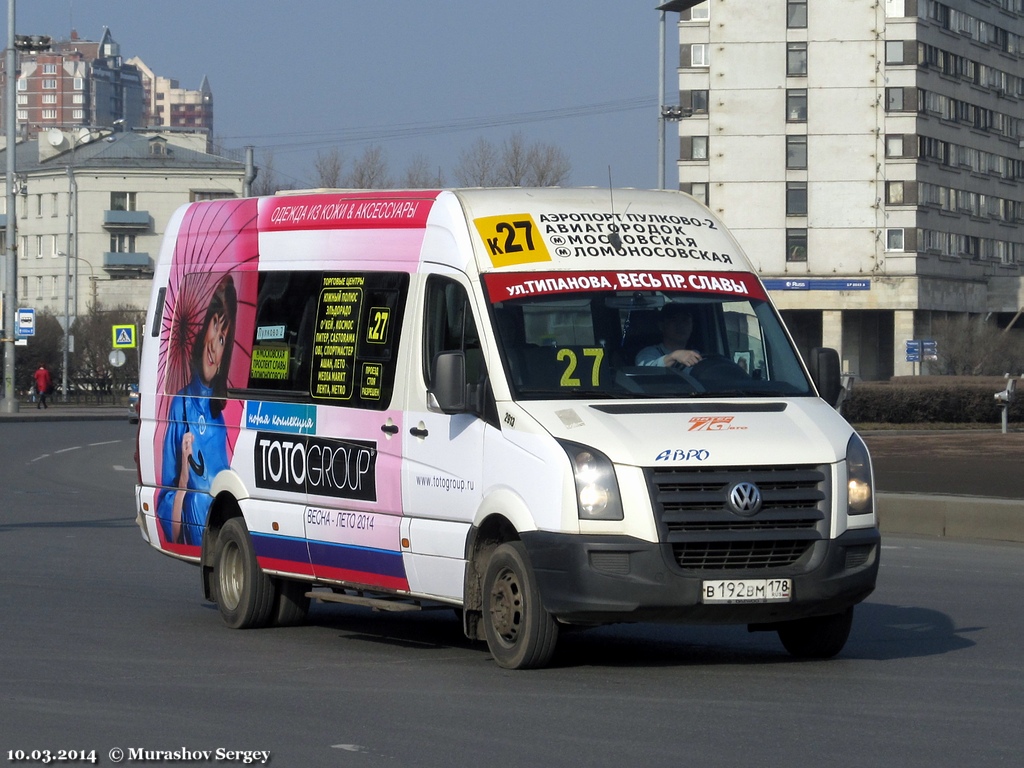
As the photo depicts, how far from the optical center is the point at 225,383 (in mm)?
11461

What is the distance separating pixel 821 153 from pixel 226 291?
271 ft

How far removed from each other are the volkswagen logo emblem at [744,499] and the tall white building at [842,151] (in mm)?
81296

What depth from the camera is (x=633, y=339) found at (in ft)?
30.9

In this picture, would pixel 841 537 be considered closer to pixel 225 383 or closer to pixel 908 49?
pixel 225 383

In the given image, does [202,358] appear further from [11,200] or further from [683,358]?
[11,200]

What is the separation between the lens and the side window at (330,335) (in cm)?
1009

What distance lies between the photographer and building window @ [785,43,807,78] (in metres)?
90.9

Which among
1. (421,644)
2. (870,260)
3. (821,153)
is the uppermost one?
(821,153)

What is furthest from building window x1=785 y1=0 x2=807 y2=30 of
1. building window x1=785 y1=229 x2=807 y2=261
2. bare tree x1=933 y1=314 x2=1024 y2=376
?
bare tree x1=933 y1=314 x2=1024 y2=376

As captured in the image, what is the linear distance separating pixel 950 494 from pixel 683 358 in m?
11.9

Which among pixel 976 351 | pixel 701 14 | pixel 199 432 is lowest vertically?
pixel 199 432

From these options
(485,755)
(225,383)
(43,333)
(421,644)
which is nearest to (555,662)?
(421,644)

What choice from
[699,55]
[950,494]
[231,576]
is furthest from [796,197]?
[231,576]

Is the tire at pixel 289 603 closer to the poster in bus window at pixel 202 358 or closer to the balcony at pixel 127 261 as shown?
the poster in bus window at pixel 202 358
